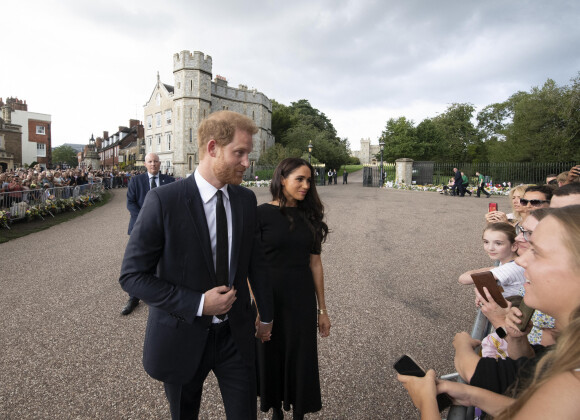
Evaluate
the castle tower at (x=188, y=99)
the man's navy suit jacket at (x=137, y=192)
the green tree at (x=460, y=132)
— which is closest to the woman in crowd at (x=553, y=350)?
the man's navy suit jacket at (x=137, y=192)

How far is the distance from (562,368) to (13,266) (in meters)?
9.00

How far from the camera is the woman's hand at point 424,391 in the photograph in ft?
4.11

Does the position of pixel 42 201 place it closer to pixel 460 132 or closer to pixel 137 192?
pixel 137 192

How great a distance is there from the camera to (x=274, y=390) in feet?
8.30

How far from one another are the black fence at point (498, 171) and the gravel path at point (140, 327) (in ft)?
79.6

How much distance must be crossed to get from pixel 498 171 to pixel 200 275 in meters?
34.0

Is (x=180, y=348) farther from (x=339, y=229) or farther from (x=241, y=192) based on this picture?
(x=339, y=229)

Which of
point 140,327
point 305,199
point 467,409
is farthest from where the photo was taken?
point 140,327

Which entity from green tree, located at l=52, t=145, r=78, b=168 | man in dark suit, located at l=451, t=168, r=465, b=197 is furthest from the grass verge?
green tree, located at l=52, t=145, r=78, b=168

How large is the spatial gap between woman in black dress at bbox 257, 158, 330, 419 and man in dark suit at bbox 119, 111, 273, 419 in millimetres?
501

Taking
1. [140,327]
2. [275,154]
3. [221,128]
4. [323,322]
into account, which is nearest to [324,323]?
[323,322]

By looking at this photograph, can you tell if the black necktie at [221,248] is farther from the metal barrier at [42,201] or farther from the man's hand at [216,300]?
the metal barrier at [42,201]

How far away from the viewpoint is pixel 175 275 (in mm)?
1758

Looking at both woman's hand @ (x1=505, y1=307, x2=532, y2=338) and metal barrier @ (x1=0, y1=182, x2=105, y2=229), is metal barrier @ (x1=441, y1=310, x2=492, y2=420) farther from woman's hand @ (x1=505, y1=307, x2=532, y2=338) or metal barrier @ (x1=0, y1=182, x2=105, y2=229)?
metal barrier @ (x1=0, y1=182, x2=105, y2=229)
